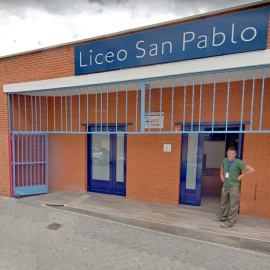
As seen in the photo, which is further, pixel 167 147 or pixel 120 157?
pixel 120 157

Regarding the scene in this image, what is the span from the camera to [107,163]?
569 centimetres

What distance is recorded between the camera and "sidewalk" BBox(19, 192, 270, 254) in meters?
3.29

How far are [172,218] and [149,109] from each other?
257 centimetres

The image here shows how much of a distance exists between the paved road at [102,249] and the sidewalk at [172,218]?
14 centimetres

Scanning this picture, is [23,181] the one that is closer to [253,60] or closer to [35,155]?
[35,155]

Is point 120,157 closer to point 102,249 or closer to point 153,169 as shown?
point 153,169

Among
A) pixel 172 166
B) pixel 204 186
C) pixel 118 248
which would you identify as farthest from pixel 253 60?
pixel 204 186

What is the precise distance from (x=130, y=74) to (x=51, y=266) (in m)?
3.86

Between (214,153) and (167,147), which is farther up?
(167,147)

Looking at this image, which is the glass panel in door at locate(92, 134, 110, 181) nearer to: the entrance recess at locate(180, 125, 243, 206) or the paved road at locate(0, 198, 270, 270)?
the paved road at locate(0, 198, 270, 270)

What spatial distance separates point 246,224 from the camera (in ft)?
12.1

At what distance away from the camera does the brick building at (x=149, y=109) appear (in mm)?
3303

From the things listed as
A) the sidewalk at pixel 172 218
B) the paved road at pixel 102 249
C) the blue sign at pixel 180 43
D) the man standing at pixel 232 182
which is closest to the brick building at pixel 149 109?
the blue sign at pixel 180 43

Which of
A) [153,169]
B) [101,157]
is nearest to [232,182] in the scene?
[153,169]
